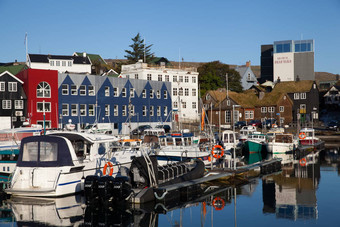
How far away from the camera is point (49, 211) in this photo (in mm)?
21625

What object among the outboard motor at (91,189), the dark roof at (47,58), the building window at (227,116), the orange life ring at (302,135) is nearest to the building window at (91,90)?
the dark roof at (47,58)

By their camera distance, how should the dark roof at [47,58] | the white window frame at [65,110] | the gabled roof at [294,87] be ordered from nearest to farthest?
1. the white window frame at [65,110]
2. the dark roof at [47,58]
3. the gabled roof at [294,87]

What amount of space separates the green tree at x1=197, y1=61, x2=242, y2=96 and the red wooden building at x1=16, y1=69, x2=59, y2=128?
42.7 meters

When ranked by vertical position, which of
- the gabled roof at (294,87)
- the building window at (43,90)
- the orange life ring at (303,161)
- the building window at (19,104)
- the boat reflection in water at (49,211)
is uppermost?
the gabled roof at (294,87)

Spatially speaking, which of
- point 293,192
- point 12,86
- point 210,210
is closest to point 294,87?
point 12,86

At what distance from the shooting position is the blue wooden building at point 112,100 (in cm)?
6169

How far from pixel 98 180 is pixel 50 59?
68.4 m

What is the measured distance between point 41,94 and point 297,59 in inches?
3239

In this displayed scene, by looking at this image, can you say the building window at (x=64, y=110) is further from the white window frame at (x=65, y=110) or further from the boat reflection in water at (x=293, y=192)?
the boat reflection in water at (x=293, y=192)

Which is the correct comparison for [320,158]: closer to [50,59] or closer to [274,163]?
[274,163]

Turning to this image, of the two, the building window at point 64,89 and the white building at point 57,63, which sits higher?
the white building at point 57,63

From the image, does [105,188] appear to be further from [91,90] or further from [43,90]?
[91,90]

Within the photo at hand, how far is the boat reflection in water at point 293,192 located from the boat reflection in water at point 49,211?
954 cm

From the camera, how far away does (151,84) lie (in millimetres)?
72750
